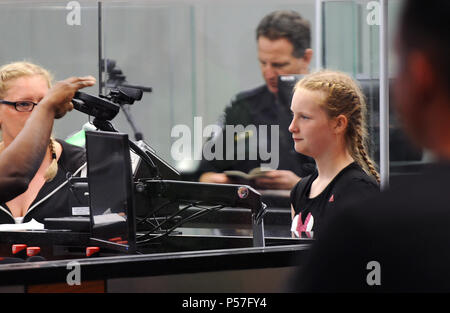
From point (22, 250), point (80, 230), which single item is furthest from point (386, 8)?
point (22, 250)

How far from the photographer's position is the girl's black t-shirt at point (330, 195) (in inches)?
86.0

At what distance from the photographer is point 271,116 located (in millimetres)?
4172

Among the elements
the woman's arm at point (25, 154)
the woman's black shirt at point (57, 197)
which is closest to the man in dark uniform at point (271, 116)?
the woman's black shirt at point (57, 197)

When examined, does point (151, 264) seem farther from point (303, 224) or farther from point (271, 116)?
point (271, 116)

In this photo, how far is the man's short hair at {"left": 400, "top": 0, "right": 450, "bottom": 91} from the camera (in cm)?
65

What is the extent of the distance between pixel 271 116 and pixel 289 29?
0.53m

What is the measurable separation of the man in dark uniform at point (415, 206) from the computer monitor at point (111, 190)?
1133 millimetres

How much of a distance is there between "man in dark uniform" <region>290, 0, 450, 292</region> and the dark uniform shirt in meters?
3.36

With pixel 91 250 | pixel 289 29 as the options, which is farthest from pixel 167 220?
pixel 289 29

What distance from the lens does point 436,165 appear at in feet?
2.29

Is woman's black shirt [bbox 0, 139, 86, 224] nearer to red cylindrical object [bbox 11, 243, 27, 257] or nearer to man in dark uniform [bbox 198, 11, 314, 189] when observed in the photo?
red cylindrical object [bbox 11, 243, 27, 257]

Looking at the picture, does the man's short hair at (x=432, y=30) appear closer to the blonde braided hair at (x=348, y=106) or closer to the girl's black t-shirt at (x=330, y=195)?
the girl's black t-shirt at (x=330, y=195)

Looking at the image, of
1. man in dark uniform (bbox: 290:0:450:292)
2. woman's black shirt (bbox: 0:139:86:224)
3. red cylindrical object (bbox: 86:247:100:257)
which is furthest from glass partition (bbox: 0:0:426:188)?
man in dark uniform (bbox: 290:0:450:292)
